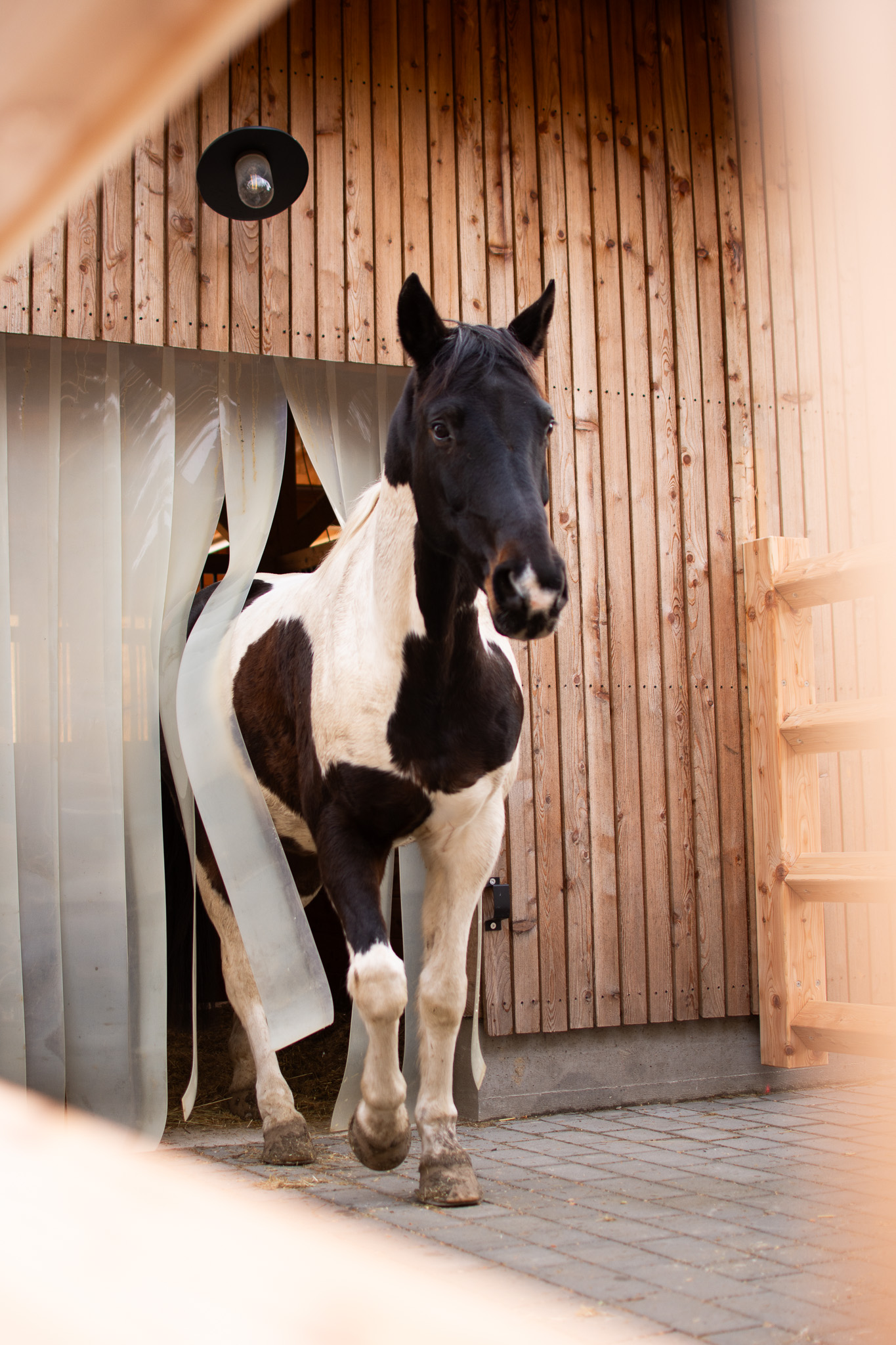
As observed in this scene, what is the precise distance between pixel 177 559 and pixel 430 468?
1733 millimetres

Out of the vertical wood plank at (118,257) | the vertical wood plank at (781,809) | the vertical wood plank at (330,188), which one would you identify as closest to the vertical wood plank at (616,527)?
the vertical wood plank at (781,809)

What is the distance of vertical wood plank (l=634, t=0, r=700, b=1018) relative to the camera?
14.4ft

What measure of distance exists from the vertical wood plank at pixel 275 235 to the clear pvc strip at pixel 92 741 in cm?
59

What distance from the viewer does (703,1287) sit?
2.12 m

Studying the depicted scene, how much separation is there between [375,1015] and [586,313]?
3084 mm

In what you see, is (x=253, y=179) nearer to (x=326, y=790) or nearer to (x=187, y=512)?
(x=187, y=512)

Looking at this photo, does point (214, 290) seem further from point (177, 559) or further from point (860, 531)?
point (860, 531)

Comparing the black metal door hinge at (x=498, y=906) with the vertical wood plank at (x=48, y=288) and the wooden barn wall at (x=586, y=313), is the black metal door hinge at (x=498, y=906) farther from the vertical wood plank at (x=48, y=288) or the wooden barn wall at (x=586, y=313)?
the vertical wood plank at (x=48, y=288)

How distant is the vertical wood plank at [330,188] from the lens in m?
4.15

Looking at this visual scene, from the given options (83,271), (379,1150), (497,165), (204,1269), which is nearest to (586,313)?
(497,165)

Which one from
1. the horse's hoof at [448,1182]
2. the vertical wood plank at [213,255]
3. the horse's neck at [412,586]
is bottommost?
the horse's hoof at [448,1182]

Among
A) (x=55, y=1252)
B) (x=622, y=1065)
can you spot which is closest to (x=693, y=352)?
(x=622, y=1065)

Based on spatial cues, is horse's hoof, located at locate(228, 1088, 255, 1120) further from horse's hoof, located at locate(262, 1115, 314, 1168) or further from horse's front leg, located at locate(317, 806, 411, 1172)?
horse's front leg, located at locate(317, 806, 411, 1172)

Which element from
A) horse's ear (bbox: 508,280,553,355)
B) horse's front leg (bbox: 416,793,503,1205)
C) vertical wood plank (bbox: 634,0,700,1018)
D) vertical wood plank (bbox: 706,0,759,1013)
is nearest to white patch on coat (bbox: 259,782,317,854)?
horse's front leg (bbox: 416,793,503,1205)
